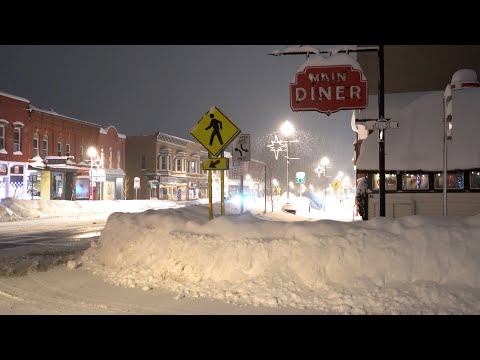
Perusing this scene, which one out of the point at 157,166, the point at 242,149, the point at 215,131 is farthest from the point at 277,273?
the point at 157,166

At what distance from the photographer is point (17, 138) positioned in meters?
Result: 38.3

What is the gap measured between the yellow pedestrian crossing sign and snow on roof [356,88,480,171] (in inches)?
383

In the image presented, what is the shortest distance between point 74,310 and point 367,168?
1395 centimetres

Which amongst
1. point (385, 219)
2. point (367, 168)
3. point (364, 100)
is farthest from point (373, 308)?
point (367, 168)

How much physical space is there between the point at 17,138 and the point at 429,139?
111 ft

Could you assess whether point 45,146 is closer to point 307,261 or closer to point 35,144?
point 35,144

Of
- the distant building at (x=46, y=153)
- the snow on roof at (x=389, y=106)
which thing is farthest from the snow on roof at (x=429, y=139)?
the distant building at (x=46, y=153)

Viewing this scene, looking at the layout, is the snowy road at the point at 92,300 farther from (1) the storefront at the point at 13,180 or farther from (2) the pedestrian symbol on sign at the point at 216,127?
(1) the storefront at the point at 13,180

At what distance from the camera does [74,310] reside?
22.0 feet

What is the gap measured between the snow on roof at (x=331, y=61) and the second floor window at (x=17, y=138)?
109 feet

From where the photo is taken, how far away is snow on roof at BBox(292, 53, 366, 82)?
37.8ft

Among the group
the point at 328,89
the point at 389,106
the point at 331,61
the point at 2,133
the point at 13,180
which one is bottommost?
the point at 13,180

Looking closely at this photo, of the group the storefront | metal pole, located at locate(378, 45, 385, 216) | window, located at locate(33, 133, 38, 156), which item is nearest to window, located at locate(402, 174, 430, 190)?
metal pole, located at locate(378, 45, 385, 216)
